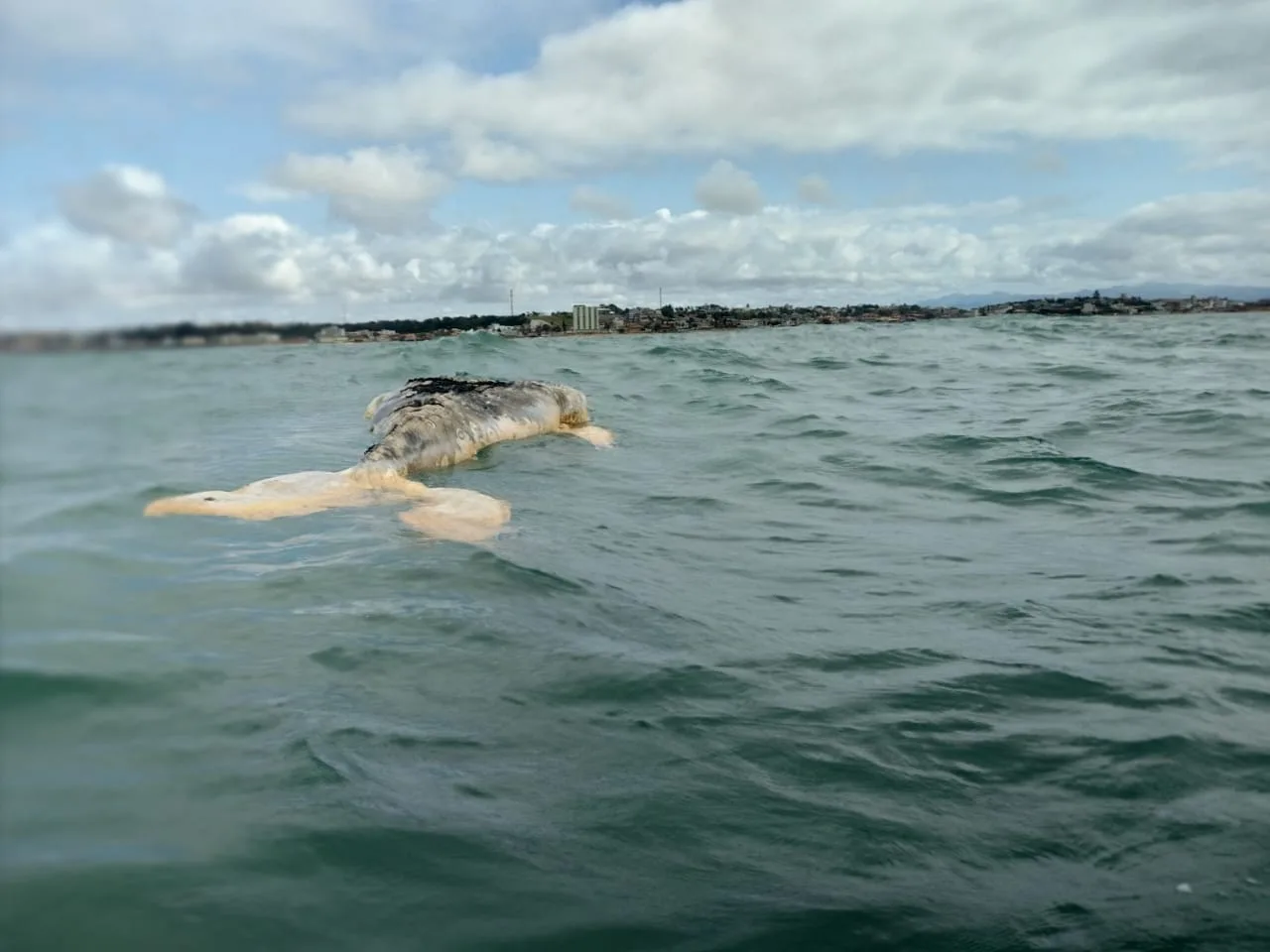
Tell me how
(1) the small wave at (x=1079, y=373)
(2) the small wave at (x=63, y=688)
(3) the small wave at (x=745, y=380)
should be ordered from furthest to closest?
(1) the small wave at (x=1079, y=373) → (3) the small wave at (x=745, y=380) → (2) the small wave at (x=63, y=688)

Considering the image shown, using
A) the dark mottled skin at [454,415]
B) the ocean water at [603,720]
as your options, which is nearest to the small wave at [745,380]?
the dark mottled skin at [454,415]

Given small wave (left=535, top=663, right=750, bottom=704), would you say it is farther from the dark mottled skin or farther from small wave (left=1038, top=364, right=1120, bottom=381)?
small wave (left=1038, top=364, right=1120, bottom=381)

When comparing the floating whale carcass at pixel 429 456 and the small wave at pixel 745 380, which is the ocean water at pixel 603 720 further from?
the small wave at pixel 745 380

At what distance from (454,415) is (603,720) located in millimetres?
8451

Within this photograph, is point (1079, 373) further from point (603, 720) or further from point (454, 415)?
point (603, 720)

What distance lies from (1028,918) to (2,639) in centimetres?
333

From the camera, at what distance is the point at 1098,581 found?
6.77m

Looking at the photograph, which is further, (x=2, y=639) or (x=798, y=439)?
(x=798, y=439)

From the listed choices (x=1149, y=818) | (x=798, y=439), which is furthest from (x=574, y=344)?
(x=1149, y=818)

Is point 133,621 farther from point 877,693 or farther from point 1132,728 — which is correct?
point 1132,728

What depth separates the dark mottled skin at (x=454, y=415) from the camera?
10.9m

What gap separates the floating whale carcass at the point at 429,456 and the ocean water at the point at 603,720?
0.32 metres

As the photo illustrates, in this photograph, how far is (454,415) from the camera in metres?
12.4

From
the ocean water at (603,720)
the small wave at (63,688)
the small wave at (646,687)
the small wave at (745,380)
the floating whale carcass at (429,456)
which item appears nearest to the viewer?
the small wave at (63,688)
